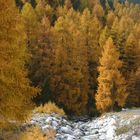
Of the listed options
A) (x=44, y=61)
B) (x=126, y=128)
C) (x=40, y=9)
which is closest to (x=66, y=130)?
(x=126, y=128)

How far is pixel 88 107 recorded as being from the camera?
60.6 metres

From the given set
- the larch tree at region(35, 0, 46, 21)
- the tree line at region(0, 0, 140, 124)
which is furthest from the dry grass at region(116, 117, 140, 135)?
the larch tree at region(35, 0, 46, 21)

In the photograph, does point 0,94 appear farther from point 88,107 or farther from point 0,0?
point 88,107

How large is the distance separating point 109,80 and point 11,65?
33167 millimetres

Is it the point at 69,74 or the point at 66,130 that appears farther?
Answer: the point at 69,74

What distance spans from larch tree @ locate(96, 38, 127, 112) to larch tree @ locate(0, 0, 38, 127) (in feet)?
104

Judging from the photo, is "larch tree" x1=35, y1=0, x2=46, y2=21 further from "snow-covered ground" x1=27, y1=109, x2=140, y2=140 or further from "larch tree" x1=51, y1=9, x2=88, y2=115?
"snow-covered ground" x1=27, y1=109, x2=140, y2=140

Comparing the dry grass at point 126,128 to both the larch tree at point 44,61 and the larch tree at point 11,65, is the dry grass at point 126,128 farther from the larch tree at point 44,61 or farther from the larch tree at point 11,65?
the larch tree at point 44,61

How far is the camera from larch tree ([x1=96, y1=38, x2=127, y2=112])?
5050 cm

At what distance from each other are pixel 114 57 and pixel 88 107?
40.8 feet

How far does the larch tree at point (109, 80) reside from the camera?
166ft

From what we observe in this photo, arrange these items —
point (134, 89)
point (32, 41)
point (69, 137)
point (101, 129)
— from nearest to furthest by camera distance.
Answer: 1. point (69, 137)
2. point (101, 129)
3. point (32, 41)
4. point (134, 89)

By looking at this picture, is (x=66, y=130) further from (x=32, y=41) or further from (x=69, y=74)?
(x=32, y=41)

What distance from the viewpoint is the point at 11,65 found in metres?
18.6
